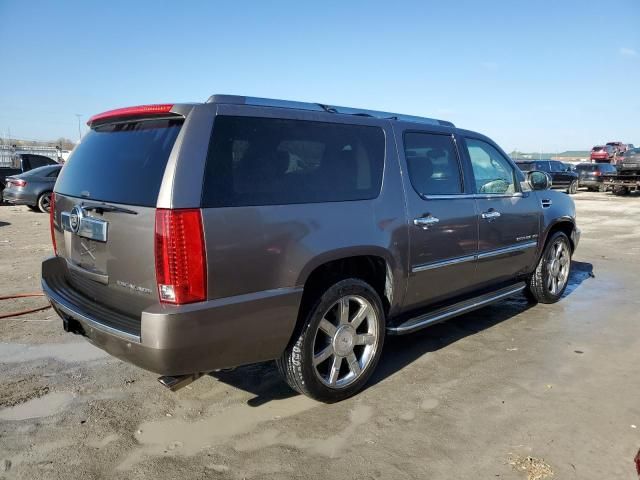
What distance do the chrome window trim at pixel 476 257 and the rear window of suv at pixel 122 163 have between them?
1.99m

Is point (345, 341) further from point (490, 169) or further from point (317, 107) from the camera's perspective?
point (490, 169)

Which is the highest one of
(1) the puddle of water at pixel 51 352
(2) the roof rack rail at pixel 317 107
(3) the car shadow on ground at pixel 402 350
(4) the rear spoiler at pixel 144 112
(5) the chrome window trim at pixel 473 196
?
(2) the roof rack rail at pixel 317 107

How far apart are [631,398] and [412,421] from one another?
163cm

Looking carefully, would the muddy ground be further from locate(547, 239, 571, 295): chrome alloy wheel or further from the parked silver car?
the parked silver car

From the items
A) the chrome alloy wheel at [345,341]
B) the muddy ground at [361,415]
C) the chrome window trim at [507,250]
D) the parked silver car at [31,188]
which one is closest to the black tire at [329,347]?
the chrome alloy wheel at [345,341]

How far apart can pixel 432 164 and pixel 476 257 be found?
94cm

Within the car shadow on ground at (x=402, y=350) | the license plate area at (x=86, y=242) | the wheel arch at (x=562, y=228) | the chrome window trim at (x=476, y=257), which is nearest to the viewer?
the license plate area at (x=86, y=242)

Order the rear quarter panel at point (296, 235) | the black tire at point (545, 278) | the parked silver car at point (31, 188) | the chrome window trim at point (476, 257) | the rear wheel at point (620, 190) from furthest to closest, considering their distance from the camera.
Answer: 1. the rear wheel at point (620, 190)
2. the parked silver car at point (31, 188)
3. the black tire at point (545, 278)
4. the chrome window trim at point (476, 257)
5. the rear quarter panel at point (296, 235)

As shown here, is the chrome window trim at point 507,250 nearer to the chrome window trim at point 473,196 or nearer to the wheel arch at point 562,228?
the wheel arch at point 562,228

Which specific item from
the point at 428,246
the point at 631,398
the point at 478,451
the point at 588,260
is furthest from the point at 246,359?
the point at 588,260

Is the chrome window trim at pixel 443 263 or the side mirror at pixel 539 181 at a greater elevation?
the side mirror at pixel 539 181

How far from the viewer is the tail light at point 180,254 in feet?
8.39

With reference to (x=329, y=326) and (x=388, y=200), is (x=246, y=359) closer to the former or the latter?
(x=329, y=326)

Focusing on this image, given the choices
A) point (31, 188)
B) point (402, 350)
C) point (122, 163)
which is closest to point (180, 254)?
point (122, 163)
